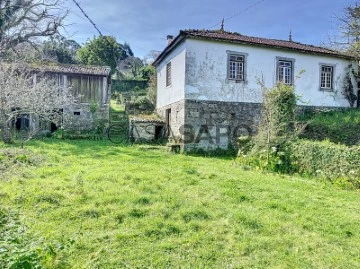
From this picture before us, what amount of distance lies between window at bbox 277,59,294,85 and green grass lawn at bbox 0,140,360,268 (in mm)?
7674

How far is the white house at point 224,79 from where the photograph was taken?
40.8ft

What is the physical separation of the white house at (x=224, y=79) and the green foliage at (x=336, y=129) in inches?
65.0

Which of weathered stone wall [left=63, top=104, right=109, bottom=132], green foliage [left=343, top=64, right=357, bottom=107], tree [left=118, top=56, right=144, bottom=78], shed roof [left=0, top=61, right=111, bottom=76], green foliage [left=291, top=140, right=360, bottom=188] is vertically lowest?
green foliage [left=291, top=140, right=360, bottom=188]

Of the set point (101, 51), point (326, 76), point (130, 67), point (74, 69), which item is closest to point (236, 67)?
point (326, 76)

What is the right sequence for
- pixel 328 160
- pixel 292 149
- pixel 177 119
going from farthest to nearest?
1. pixel 177 119
2. pixel 292 149
3. pixel 328 160

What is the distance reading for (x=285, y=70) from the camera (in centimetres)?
1412

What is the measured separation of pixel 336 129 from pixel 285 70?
3.72 meters

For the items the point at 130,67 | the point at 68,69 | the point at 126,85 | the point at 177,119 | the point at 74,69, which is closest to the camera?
the point at 177,119

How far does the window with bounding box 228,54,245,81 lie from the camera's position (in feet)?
42.8

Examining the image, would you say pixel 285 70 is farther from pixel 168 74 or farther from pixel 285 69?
pixel 168 74

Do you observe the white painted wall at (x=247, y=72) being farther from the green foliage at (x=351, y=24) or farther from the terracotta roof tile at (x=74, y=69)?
the terracotta roof tile at (x=74, y=69)

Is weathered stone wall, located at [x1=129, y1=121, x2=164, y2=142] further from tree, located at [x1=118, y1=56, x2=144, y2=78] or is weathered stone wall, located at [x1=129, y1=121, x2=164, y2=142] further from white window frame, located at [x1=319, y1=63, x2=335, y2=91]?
tree, located at [x1=118, y1=56, x2=144, y2=78]

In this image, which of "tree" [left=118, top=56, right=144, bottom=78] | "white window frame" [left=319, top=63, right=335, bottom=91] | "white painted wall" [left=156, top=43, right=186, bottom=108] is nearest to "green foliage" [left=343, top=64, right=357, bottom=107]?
"white window frame" [left=319, top=63, right=335, bottom=91]

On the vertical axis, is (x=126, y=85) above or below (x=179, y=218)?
above
